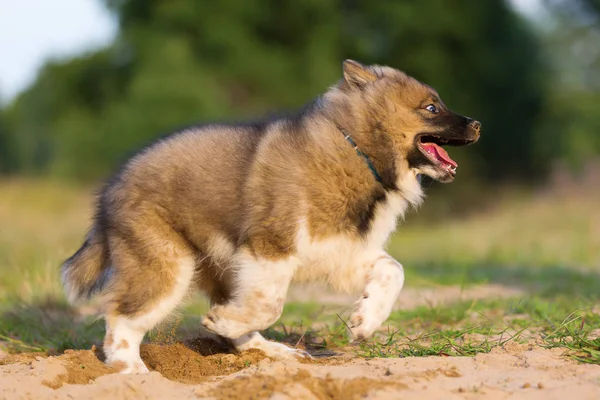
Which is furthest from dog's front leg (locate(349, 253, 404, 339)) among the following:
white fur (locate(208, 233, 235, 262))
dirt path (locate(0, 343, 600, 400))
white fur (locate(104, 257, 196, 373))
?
white fur (locate(104, 257, 196, 373))

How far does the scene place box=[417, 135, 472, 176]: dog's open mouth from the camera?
15.5 ft

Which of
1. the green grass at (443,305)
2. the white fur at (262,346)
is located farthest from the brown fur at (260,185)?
the green grass at (443,305)

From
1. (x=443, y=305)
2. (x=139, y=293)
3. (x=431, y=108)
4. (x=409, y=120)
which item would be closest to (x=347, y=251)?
(x=409, y=120)

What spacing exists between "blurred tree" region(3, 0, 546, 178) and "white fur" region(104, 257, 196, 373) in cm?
1155

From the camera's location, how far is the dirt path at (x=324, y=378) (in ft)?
12.1

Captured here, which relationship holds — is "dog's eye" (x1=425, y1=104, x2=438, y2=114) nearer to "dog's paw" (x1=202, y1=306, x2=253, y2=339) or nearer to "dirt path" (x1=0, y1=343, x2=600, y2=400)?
"dirt path" (x1=0, y1=343, x2=600, y2=400)

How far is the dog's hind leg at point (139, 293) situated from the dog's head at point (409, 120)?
1300mm

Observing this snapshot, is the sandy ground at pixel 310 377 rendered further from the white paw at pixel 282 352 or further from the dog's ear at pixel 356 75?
the dog's ear at pixel 356 75

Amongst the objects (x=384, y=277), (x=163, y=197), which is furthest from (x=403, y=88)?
(x=163, y=197)

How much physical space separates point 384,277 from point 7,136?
28.6m

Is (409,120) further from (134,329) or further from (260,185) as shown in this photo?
(134,329)

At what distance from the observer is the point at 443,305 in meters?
6.25

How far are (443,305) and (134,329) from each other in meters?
2.51

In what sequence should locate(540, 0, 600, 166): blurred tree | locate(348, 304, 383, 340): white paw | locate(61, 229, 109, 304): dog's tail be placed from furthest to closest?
locate(540, 0, 600, 166): blurred tree < locate(61, 229, 109, 304): dog's tail < locate(348, 304, 383, 340): white paw
